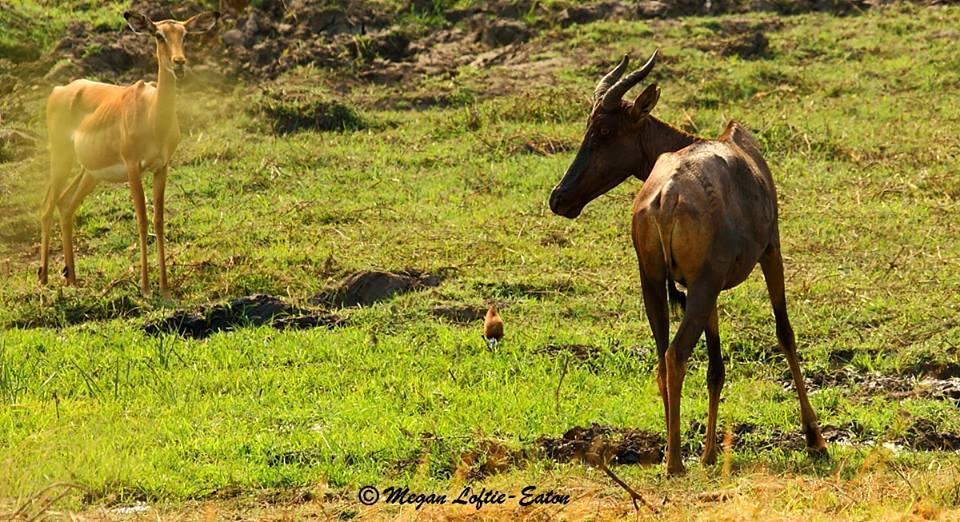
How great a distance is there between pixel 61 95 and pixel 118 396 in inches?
207

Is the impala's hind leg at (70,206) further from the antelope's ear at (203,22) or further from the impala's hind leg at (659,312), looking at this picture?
the impala's hind leg at (659,312)

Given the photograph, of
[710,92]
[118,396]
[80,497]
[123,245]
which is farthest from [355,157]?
[80,497]

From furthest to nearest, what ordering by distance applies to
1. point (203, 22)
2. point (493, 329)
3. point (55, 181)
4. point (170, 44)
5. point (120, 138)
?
1. point (203, 22)
2. point (55, 181)
3. point (120, 138)
4. point (170, 44)
5. point (493, 329)

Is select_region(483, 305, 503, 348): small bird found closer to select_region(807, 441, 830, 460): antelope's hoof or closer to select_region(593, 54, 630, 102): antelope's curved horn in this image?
select_region(593, 54, 630, 102): antelope's curved horn

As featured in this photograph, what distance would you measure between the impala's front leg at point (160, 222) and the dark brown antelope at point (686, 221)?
13.9 ft

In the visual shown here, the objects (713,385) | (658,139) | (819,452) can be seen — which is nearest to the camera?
(713,385)

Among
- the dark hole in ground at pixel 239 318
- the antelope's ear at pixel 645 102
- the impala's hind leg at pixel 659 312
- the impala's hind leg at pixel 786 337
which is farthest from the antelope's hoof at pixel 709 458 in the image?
the dark hole in ground at pixel 239 318

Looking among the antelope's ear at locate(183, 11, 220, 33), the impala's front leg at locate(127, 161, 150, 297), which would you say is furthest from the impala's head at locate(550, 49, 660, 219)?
the antelope's ear at locate(183, 11, 220, 33)

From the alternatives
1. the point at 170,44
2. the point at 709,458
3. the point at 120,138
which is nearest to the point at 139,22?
the point at 170,44

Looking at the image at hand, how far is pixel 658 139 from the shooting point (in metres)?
8.11

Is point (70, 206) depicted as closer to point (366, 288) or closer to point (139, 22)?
point (139, 22)

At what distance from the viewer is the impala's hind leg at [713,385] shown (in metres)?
7.37

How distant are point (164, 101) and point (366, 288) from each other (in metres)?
2.41

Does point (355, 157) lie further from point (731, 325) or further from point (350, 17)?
point (731, 325)
